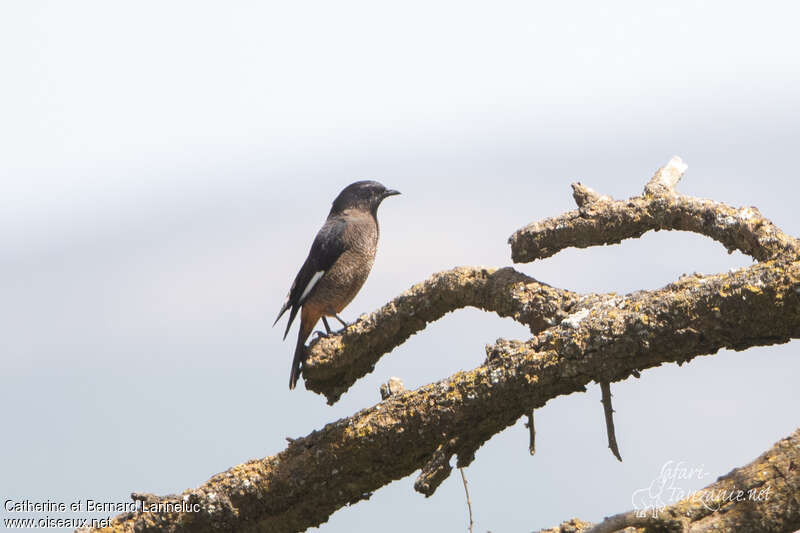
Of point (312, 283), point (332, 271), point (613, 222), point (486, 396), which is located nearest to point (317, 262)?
point (332, 271)

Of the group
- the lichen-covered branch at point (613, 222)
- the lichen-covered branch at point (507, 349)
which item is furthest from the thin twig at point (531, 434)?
the lichen-covered branch at point (613, 222)

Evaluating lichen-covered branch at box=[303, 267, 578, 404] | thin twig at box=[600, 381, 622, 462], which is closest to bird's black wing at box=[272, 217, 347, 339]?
lichen-covered branch at box=[303, 267, 578, 404]

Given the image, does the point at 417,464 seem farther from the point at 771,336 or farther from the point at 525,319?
the point at 771,336

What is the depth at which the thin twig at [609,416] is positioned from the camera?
452 cm

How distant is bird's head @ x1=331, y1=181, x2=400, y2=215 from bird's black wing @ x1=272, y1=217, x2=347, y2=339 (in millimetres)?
452

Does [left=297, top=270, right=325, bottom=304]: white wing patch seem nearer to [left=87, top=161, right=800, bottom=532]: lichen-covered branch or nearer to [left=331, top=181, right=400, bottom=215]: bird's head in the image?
[left=331, top=181, right=400, bottom=215]: bird's head

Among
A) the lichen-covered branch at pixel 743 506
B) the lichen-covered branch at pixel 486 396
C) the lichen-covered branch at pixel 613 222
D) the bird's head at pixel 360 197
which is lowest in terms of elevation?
the lichen-covered branch at pixel 743 506

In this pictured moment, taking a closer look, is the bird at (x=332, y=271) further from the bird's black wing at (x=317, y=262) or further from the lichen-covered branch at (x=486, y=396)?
the lichen-covered branch at (x=486, y=396)

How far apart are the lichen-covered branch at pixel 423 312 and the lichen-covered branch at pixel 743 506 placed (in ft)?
4.41

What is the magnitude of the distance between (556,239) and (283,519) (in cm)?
186

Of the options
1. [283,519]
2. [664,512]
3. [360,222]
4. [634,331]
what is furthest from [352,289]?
[664,512]

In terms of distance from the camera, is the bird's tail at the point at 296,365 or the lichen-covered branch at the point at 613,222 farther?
the bird's tail at the point at 296,365

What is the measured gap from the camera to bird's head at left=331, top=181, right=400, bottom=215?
32.2 ft

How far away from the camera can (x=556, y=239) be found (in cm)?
530
